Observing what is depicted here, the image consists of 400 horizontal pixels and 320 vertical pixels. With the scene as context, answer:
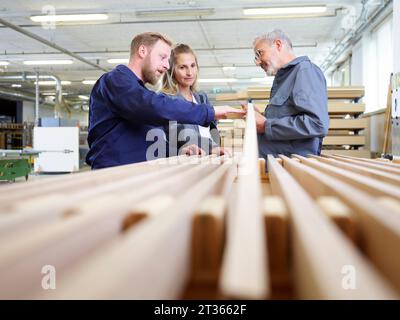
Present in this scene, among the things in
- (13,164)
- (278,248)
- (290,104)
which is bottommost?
(13,164)

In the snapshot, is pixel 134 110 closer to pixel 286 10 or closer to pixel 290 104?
pixel 290 104

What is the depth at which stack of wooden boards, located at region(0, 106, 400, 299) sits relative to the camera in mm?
401

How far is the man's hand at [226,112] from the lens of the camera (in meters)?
2.07

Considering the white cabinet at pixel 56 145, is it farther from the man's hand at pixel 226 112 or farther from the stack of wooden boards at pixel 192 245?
the stack of wooden boards at pixel 192 245

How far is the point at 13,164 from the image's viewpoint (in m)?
7.61

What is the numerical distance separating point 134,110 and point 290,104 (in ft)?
3.37

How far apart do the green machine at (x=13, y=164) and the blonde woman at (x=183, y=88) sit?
5.68 m

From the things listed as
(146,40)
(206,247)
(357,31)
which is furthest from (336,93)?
(206,247)

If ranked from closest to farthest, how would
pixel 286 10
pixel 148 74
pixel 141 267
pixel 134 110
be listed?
pixel 141 267
pixel 134 110
pixel 148 74
pixel 286 10

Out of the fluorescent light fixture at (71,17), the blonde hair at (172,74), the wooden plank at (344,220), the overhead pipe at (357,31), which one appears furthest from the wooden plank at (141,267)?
the fluorescent light fixture at (71,17)

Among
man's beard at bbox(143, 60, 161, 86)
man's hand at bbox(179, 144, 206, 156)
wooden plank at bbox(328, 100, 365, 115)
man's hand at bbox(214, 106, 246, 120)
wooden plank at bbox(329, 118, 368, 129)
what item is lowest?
man's hand at bbox(179, 144, 206, 156)

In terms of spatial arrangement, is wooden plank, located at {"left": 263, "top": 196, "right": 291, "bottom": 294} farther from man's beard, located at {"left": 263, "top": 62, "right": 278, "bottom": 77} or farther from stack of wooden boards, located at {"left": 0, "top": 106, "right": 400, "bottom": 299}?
man's beard, located at {"left": 263, "top": 62, "right": 278, "bottom": 77}

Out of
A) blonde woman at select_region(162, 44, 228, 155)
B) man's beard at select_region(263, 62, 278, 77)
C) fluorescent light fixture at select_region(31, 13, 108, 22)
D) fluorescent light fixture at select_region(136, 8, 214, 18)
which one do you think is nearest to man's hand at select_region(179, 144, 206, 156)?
blonde woman at select_region(162, 44, 228, 155)

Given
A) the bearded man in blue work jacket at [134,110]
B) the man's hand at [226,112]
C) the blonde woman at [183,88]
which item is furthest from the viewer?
the blonde woman at [183,88]
